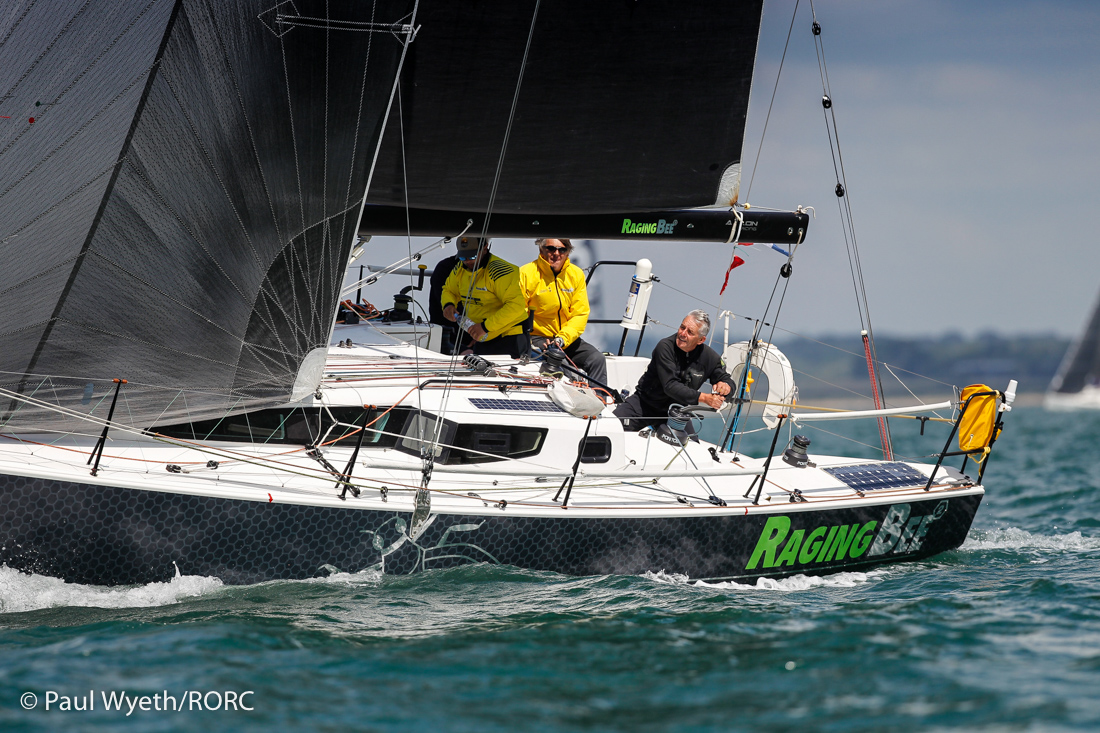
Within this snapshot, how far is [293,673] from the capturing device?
353cm

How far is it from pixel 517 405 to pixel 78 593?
2.56 metres

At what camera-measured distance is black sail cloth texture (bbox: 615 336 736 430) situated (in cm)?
638

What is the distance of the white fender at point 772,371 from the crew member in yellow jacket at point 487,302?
1.77 m

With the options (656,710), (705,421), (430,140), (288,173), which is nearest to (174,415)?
(288,173)

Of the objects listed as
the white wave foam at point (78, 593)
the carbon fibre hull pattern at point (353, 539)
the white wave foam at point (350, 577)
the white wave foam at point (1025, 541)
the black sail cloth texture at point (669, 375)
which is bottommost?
the white wave foam at point (78, 593)

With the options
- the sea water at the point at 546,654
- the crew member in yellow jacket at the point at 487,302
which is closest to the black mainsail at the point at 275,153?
the crew member in yellow jacket at the point at 487,302

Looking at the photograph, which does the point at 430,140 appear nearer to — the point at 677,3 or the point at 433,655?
the point at 677,3

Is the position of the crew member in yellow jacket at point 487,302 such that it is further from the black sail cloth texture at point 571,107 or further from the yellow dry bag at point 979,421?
the yellow dry bag at point 979,421

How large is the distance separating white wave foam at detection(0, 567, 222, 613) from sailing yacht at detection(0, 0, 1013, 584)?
65 millimetres

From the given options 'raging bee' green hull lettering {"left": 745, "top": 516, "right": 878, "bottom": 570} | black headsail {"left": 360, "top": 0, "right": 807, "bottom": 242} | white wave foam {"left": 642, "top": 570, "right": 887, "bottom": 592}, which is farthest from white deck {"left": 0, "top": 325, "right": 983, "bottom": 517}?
black headsail {"left": 360, "top": 0, "right": 807, "bottom": 242}

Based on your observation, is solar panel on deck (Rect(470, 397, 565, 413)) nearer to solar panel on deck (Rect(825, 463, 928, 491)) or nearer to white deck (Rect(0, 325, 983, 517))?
white deck (Rect(0, 325, 983, 517))

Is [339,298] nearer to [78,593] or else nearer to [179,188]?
[179,188]

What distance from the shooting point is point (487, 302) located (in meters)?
7.12

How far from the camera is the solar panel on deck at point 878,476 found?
6.17 m
